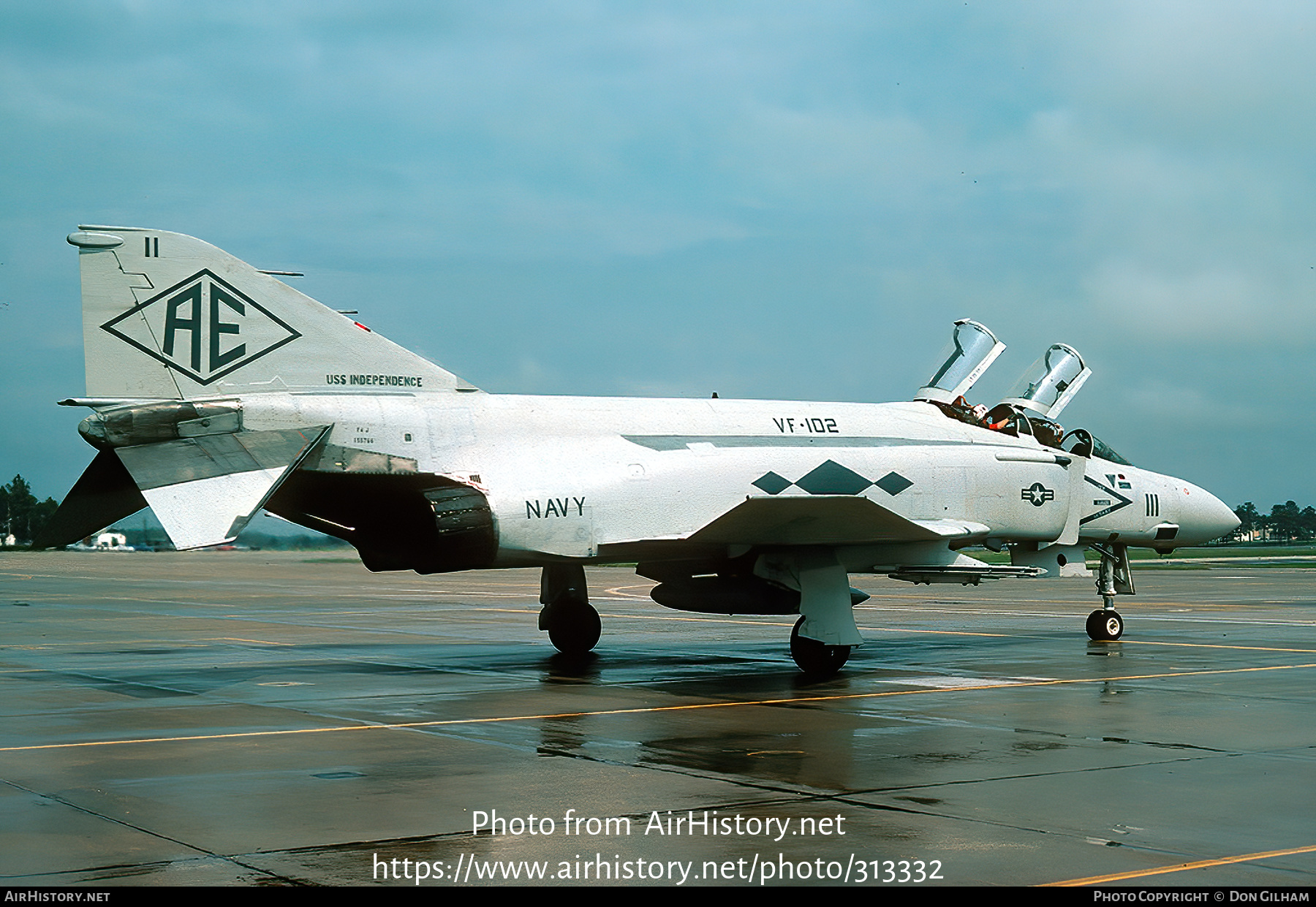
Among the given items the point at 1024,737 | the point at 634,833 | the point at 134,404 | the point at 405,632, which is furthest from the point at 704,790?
Answer: the point at 405,632

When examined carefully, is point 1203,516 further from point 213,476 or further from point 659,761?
point 213,476

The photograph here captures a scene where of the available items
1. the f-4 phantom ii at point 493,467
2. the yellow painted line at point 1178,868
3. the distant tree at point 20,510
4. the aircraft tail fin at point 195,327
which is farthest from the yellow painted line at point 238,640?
the distant tree at point 20,510

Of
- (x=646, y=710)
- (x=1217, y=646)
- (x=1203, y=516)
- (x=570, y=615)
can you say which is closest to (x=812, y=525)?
(x=646, y=710)

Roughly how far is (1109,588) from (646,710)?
10055mm

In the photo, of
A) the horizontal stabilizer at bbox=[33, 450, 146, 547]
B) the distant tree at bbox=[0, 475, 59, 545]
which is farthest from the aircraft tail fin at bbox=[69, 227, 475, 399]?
the distant tree at bbox=[0, 475, 59, 545]

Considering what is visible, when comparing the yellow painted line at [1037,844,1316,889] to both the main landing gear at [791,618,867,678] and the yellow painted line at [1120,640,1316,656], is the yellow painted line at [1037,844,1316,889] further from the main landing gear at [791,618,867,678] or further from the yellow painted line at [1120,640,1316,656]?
the yellow painted line at [1120,640,1316,656]

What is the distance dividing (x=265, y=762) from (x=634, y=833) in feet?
11.5

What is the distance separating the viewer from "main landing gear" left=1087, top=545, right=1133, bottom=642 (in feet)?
61.8

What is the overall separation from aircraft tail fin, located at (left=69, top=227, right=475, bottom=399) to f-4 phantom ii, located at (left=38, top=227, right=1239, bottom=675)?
0.07 feet

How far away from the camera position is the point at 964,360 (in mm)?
18250

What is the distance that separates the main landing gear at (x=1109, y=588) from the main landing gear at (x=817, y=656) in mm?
5597
